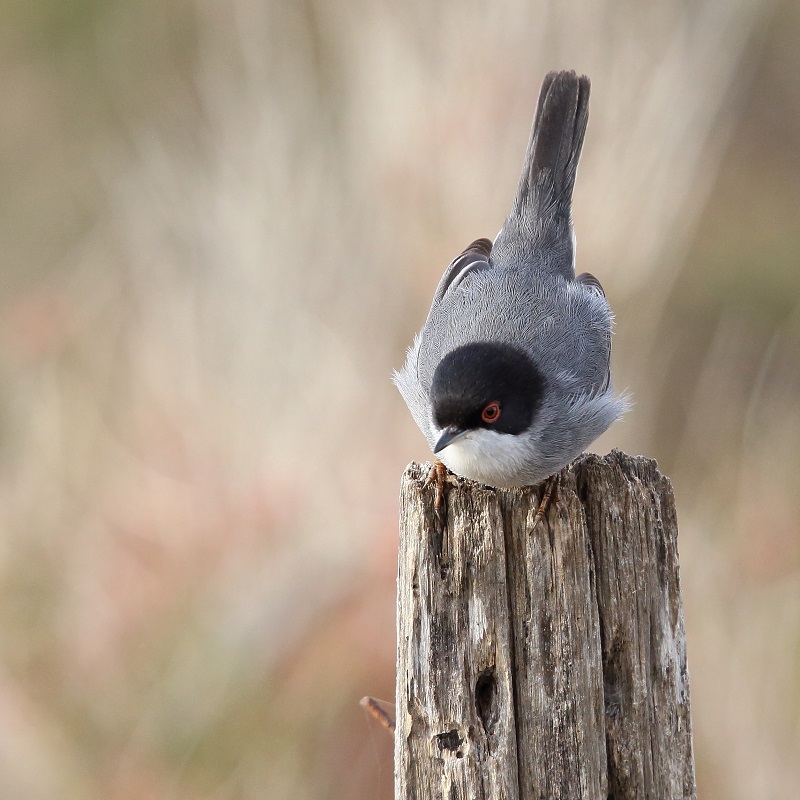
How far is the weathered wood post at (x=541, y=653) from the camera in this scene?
7.06 ft

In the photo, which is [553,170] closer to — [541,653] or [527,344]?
[527,344]

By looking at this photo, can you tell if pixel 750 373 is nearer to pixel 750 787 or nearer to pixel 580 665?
pixel 750 787

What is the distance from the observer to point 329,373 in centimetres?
526

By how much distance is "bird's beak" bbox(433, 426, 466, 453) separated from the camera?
9.01ft

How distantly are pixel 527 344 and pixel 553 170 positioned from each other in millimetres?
1067

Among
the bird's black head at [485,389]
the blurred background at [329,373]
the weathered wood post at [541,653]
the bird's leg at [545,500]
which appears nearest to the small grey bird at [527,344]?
the bird's black head at [485,389]

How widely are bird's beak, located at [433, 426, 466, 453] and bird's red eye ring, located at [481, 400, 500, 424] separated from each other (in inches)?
3.8

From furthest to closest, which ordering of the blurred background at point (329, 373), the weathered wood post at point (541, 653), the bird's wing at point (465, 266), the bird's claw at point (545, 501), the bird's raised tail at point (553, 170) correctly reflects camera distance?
the blurred background at point (329, 373), the bird's raised tail at point (553, 170), the bird's wing at point (465, 266), the bird's claw at point (545, 501), the weathered wood post at point (541, 653)

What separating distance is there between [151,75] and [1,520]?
345 centimetres

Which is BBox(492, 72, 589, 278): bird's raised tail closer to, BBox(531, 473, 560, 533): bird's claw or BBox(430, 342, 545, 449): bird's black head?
BBox(430, 342, 545, 449): bird's black head

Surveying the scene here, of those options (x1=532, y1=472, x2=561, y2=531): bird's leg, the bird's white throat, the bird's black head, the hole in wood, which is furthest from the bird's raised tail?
the hole in wood

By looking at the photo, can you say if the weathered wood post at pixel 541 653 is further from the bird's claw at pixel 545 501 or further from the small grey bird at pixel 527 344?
the small grey bird at pixel 527 344

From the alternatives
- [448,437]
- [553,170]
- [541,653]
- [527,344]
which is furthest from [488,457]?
[553,170]

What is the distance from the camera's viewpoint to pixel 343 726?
471 centimetres
